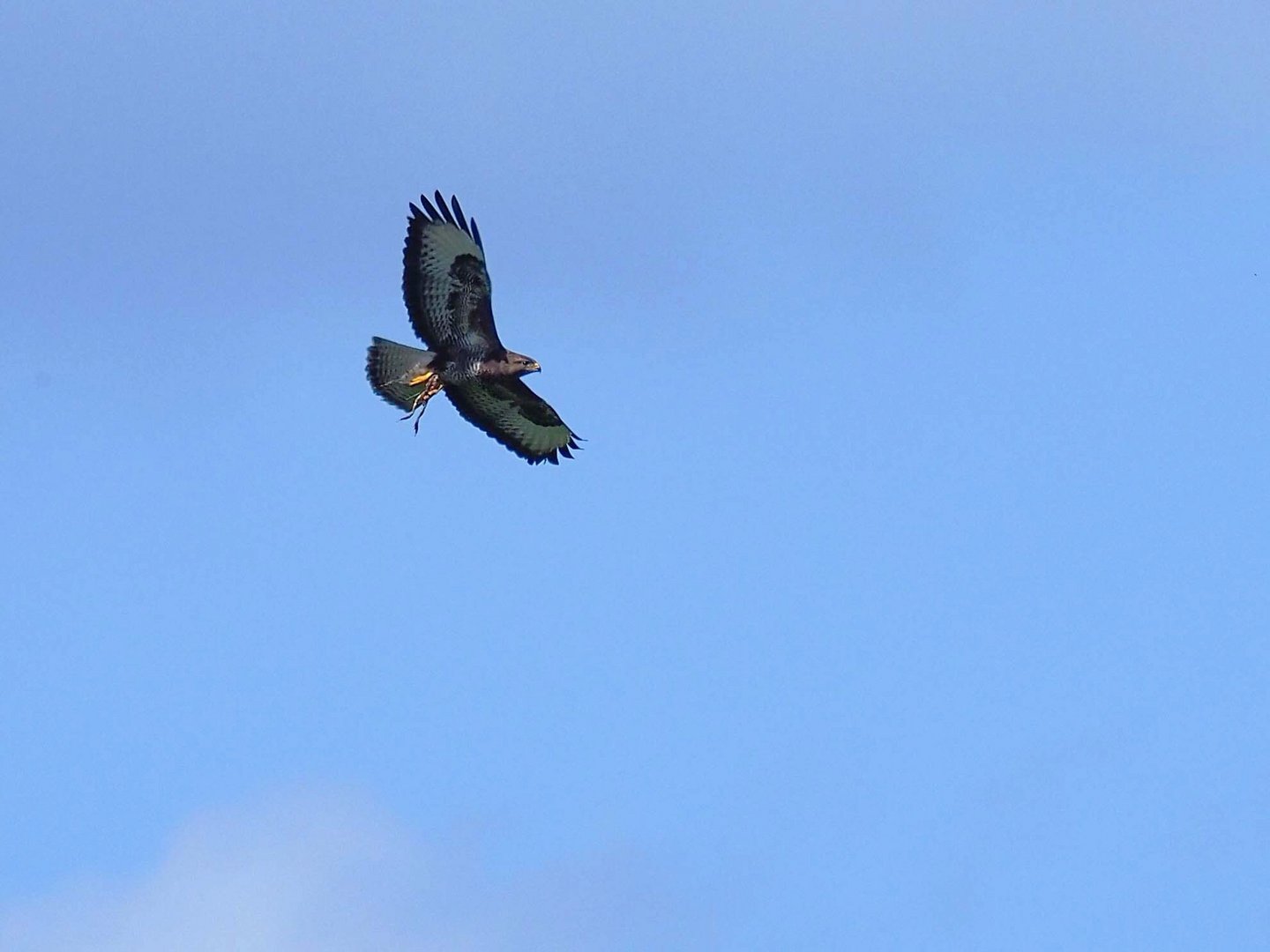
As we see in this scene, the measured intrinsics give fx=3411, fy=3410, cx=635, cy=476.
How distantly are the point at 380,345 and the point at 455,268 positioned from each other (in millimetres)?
1368

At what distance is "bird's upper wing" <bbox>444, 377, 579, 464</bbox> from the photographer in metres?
42.3

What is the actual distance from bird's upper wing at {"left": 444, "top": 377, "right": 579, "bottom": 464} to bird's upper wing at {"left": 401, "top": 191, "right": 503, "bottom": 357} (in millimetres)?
1093

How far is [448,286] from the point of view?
40.9m

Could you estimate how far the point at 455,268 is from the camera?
4084cm

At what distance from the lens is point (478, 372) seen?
41.3 meters

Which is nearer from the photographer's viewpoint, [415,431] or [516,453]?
[415,431]

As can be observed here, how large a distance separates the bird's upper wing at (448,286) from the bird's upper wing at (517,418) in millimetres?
1093

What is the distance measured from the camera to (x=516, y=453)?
43344 mm

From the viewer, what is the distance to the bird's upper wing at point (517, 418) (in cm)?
4231

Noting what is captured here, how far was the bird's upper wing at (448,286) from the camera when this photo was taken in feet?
134

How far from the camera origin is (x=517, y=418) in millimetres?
43031

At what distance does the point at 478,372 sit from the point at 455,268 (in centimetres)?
135

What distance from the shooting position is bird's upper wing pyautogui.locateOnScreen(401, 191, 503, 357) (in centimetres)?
4081

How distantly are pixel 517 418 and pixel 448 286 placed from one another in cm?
276
